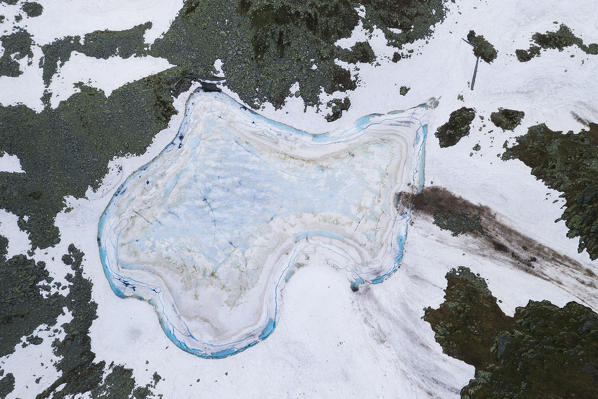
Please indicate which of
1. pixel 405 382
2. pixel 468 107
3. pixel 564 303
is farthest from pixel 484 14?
pixel 405 382

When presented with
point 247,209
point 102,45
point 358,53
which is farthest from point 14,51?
point 358,53

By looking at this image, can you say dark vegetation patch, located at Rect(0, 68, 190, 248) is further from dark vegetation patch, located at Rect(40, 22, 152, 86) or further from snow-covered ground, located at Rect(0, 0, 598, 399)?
dark vegetation patch, located at Rect(40, 22, 152, 86)

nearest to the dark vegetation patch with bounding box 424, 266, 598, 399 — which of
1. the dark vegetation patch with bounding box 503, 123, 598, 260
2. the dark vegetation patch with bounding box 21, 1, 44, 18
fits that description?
the dark vegetation patch with bounding box 503, 123, 598, 260

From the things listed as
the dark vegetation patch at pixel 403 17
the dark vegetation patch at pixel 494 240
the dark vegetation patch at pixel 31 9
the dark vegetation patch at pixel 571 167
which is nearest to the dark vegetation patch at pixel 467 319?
the dark vegetation patch at pixel 494 240

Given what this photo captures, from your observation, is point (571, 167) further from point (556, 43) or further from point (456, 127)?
point (556, 43)

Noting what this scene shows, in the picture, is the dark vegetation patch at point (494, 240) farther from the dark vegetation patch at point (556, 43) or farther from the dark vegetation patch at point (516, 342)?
the dark vegetation patch at point (556, 43)

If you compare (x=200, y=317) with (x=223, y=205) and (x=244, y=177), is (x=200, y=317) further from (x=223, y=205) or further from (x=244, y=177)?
(x=244, y=177)

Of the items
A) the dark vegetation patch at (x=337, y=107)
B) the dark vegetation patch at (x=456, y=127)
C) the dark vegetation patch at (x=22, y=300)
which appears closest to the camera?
the dark vegetation patch at (x=22, y=300)
